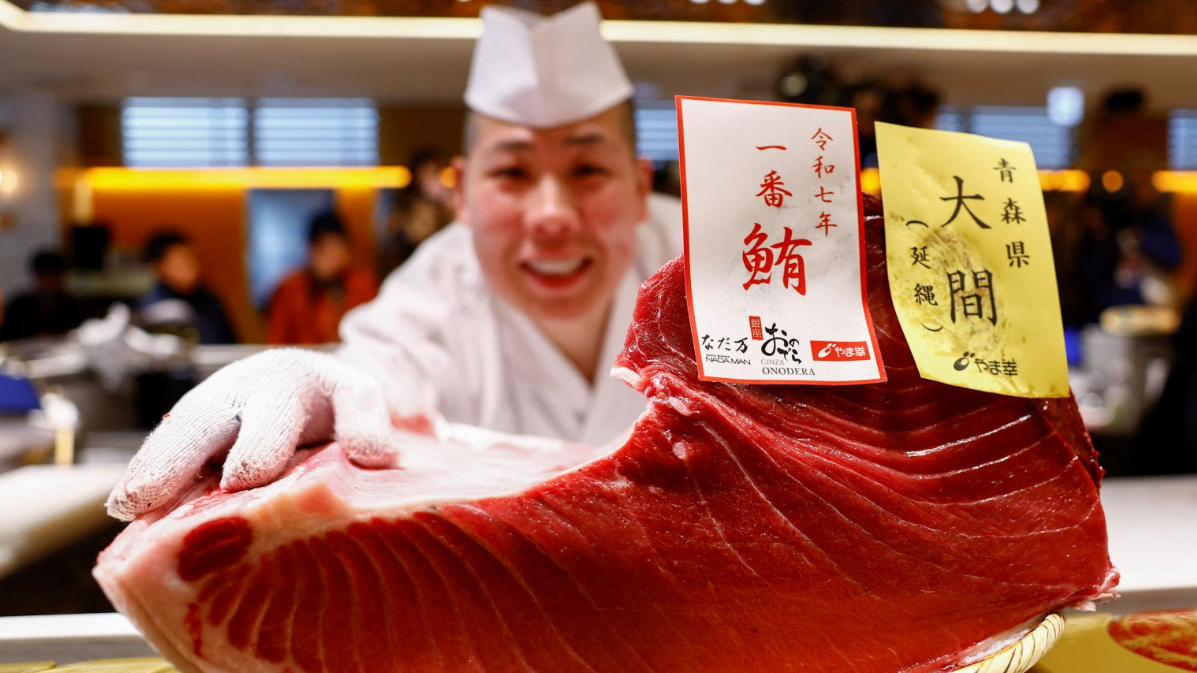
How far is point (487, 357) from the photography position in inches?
89.7

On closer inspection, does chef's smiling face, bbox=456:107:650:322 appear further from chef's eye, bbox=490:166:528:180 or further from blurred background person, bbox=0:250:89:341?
blurred background person, bbox=0:250:89:341

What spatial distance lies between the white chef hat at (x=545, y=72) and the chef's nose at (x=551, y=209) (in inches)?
6.1

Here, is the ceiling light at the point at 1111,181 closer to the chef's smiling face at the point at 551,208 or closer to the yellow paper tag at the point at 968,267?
the chef's smiling face at the point at 551,208

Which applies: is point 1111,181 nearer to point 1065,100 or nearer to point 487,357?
point 1065,100

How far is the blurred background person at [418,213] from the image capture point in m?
5.06

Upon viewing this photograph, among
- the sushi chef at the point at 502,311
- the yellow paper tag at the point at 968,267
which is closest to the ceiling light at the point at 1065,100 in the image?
the sushi chef at the point at 502,311

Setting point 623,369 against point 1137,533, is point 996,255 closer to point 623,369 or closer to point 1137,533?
point 623,369

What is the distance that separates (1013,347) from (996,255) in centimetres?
12

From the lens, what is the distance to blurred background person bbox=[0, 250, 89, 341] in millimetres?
4551

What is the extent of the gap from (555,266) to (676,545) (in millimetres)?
1098

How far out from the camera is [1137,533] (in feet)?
4.83

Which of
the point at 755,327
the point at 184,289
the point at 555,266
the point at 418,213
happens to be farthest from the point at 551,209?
the point at 184,289

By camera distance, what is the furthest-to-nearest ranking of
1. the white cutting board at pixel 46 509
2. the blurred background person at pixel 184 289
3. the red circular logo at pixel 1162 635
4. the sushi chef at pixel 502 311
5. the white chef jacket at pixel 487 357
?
the blurred background person at pixel 184 289 < the white chef jacket at pixel 487 357 < the white cutting board at pixel 46 509 < the red circular logo at pixel 1162 635 < the sushi chef at pixel 502 311

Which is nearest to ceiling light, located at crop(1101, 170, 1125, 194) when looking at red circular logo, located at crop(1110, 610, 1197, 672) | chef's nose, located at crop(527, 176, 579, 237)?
chef's nose, located at crop(527, 176, 579, 237)
